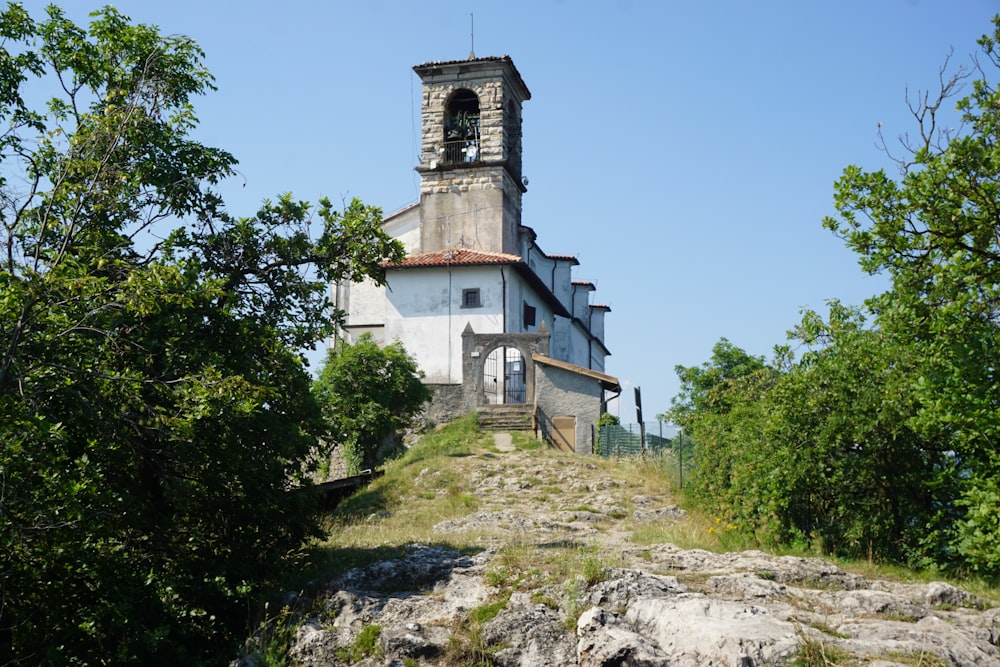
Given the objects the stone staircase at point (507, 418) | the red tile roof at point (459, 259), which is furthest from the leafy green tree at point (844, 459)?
the red tile roof at point (459, 259)

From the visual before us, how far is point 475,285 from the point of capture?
109 ft

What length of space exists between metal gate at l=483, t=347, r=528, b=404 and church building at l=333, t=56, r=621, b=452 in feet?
0.15

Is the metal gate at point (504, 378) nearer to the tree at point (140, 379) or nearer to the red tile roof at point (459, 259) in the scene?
the red tile roof at point (459, 259)

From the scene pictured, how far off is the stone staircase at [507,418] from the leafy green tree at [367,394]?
3.05 metres

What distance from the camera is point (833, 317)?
13695 mm

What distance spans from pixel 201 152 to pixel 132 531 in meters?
Answer: 4.88

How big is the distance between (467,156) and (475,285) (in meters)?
6.13

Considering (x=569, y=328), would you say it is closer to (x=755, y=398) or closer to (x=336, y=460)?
(x=336, y=460)

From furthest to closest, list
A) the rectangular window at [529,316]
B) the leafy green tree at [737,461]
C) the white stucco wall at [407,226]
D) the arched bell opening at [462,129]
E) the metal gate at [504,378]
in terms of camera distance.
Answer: the white stucco wall at [407,226], the arched bell opening at [462,129], the rectangular window at [529,316], the metal gate at [504,378], the leafy green tree at [737,461]

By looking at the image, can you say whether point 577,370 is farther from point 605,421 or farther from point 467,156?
point 467,156

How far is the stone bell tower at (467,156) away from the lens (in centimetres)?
3575

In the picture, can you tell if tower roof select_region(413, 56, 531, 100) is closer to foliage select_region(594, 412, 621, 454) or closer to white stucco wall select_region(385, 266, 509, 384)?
white stucco wall select_region(385, 266, 509, 384)

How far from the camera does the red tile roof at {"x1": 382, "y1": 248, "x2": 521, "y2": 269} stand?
32688 millimetres

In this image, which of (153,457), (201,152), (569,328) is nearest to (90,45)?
(201,152)
